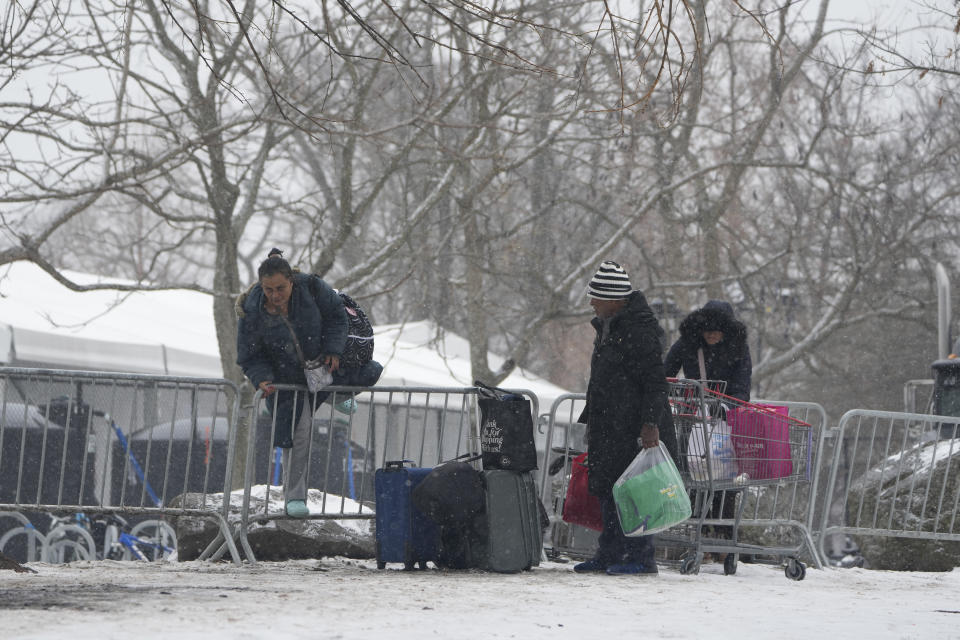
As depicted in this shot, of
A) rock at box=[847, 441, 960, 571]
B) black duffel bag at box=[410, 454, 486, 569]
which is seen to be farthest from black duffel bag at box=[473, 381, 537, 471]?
rock at box=[847, 441, 960, 571]

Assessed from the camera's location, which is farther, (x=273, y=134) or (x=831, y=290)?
(x=831, y=290)

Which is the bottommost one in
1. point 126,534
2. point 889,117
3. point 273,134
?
point 126,534

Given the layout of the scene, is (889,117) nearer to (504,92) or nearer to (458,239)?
(458,239)

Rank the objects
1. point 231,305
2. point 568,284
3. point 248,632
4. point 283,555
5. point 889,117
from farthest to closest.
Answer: point 889,117, point 568,284, point 231,305, point 283,555, point 248,632

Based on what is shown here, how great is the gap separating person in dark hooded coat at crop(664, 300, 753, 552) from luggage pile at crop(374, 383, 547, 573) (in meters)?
1.74

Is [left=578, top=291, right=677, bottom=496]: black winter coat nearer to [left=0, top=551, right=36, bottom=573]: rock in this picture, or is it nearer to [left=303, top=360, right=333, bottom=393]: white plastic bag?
[left=303, top=360, right=333, bottom=393]: white plastic bag

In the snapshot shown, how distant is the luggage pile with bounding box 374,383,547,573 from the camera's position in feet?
22.3

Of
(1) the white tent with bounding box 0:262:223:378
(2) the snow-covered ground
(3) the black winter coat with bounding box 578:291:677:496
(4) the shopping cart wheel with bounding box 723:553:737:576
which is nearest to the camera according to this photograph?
(2) the snow-covered ground

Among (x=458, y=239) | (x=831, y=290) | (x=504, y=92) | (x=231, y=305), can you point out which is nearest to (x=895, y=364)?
(x=831, y=290)

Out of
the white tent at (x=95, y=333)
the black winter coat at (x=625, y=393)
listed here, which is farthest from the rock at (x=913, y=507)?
the white tent at (x=95, y=333)

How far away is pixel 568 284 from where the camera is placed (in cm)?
1420

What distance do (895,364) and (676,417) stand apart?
19.6 meters

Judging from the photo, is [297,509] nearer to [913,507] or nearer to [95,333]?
[913,507]

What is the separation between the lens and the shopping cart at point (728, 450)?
24.0ft
